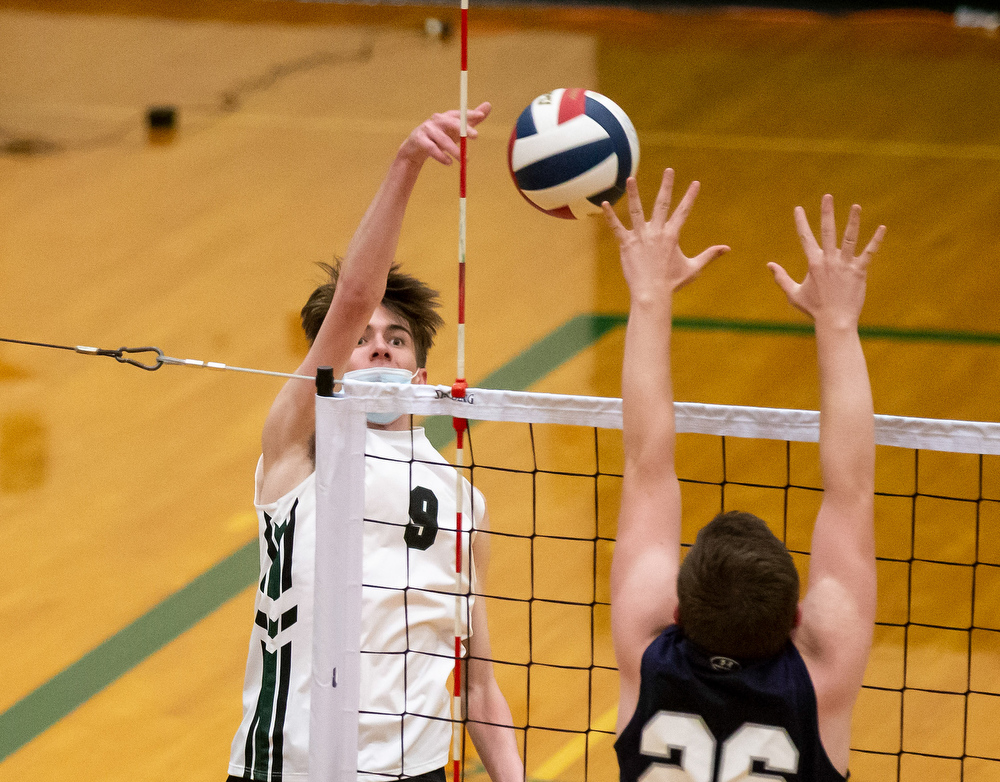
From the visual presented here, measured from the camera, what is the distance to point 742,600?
197 centimetres

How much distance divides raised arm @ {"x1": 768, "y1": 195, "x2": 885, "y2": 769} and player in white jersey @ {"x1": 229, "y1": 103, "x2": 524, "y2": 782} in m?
0.90

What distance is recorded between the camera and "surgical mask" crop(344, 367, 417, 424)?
2883mm

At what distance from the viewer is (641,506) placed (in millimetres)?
2166

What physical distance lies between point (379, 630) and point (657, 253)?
1132mm

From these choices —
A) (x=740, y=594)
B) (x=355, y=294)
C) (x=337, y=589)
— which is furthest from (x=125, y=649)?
(x=740, y=594)

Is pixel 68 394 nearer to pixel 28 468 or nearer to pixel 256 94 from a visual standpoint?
pixel 28 468

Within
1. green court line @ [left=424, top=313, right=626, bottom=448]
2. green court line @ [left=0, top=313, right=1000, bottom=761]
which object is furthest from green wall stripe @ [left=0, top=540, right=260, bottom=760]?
green court line @ [left=424, top=313, right=626, bottom=448]

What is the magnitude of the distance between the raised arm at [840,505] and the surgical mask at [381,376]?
3.36 ft

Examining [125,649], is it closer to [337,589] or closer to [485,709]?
[485,709]

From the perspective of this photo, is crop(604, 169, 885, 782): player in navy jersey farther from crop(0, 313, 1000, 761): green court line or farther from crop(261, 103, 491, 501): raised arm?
crop(0, 313, 1000, 761): green court line

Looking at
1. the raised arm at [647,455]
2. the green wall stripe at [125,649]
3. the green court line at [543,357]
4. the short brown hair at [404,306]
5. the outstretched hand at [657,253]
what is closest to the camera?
the raised arm at [647,455]

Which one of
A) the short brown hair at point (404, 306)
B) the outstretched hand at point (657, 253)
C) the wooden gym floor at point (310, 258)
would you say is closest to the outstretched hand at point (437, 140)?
the short brown hair at point (404, 306)

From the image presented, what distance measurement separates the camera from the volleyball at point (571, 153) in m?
2.98

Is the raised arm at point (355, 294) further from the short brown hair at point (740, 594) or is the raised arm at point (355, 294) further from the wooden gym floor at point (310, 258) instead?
the wooden gym floor at point (310, 258)
